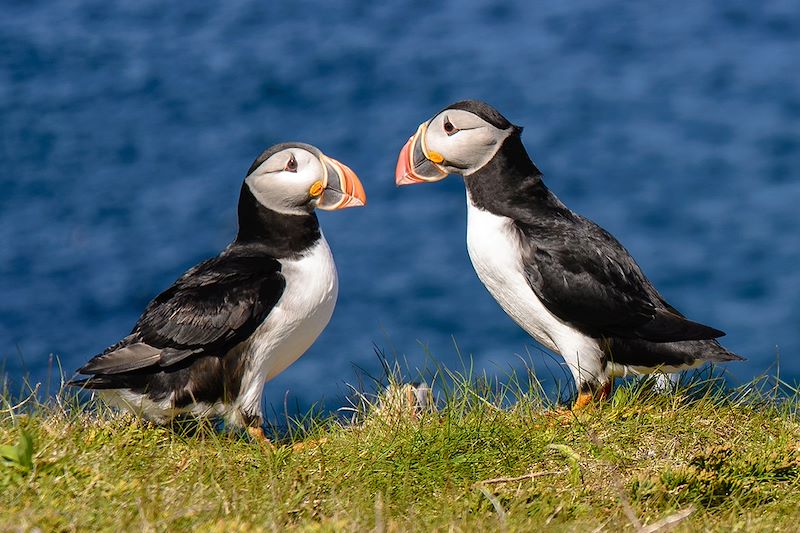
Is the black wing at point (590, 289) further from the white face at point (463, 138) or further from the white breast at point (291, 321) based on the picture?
the white breast at point (291, 321)

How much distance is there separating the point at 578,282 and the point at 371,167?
14059mm

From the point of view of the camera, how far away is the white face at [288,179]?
5.64 m

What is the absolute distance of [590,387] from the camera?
5.63m

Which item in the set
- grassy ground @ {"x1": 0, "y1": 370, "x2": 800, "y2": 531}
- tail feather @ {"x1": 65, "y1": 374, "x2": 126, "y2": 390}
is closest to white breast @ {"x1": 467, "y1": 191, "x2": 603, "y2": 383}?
grassy ground @ {"x1": 0, "y1": 370, "x2": 800, "y2": 531}

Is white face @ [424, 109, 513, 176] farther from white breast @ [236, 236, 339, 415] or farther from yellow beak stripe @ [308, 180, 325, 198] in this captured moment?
white breast @ [236, 236, 339, 415]

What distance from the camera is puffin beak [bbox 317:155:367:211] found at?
222 inches

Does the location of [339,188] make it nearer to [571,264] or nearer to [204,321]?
[204,321]

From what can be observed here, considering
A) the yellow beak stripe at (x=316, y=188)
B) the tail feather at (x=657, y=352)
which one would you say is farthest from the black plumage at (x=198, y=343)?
the tail feather at (x=657, y=352)

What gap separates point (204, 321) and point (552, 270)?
1.55 meters

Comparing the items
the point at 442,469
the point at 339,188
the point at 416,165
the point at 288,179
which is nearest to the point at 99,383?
the point at 288,179

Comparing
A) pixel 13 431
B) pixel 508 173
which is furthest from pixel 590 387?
pixel 13 431

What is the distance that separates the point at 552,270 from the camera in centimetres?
562

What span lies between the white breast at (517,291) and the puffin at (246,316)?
61 centimetres

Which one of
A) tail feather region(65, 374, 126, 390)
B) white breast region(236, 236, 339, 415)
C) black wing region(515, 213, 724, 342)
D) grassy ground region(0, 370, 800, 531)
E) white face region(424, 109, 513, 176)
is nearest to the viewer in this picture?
grassy ground region(0, 370, 800, 531)
